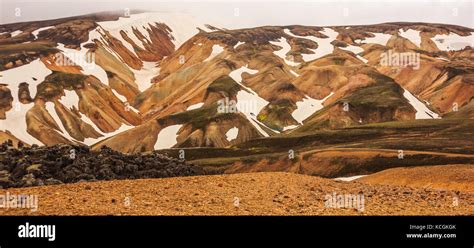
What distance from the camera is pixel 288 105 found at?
11188 centimetres

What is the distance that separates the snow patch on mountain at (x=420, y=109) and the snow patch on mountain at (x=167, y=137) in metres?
39.9

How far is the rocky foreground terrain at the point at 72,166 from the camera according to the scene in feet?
119

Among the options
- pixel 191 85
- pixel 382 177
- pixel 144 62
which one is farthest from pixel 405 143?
pixel 144 62

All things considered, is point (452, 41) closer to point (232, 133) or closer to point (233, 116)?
point (233, 116)

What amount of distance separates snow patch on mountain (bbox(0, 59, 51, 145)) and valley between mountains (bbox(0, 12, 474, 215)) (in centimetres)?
35

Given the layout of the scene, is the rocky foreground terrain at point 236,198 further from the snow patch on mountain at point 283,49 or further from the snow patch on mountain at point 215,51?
the snow patch on mountain at point 215,51

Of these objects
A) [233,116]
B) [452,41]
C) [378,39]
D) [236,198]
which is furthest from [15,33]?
[236,198]

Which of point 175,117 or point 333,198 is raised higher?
point 333,198

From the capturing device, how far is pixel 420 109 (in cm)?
10231

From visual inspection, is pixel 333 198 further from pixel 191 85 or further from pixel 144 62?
pixel 144 62

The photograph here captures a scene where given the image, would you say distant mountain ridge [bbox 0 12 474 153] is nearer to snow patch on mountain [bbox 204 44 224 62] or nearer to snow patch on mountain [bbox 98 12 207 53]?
snow patch on mountain [bbox 204 44 224 62]

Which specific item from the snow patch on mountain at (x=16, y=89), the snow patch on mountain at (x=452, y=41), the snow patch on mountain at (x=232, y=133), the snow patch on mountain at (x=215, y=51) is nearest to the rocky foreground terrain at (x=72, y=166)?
the snow patch on mountain at (x=232, y=133)

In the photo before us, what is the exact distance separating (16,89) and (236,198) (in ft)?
332
